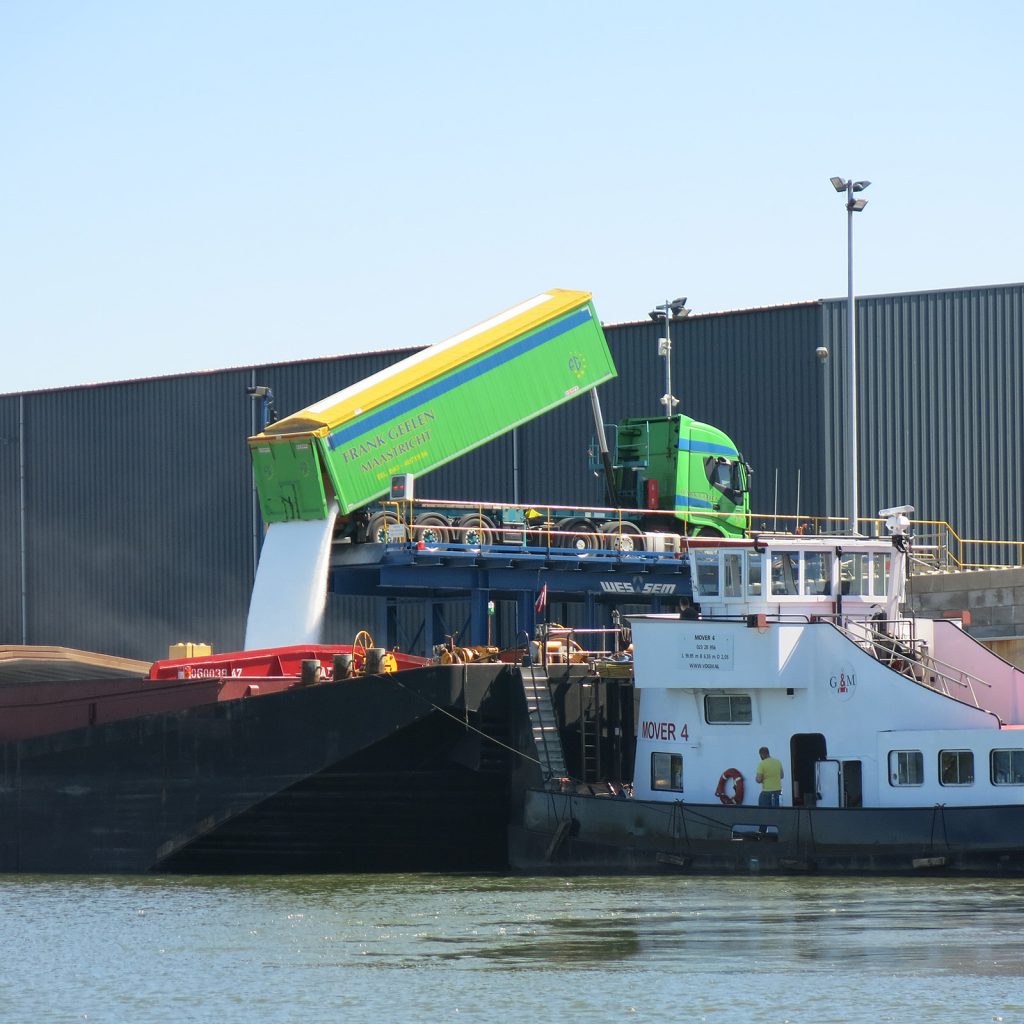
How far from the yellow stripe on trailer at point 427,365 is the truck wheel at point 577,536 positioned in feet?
14.2

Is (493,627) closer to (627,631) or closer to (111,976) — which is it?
(627,631)

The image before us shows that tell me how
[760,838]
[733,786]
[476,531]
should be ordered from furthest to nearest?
[476,531] < [733,786] < [760,838]

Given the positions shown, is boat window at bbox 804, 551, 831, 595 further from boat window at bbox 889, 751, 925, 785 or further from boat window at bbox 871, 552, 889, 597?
boat window at bbox 889, 751, 925, 785

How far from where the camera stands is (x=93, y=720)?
115 feet

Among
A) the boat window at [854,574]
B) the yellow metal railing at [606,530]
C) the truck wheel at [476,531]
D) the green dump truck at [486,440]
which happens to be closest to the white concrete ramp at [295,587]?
the green dump truck at [486,440]

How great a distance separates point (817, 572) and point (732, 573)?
1446 mm

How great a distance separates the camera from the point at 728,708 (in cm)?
3041

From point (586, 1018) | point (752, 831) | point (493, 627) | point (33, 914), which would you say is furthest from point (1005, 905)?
point (493, 627)

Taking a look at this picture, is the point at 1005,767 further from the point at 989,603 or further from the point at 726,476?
the point at 726,476

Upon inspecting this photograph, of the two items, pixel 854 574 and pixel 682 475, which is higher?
pixel 682 475

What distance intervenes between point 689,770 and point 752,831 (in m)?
1.80

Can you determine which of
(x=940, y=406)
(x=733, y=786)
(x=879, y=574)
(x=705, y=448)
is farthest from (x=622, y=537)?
(x=940, y=406)

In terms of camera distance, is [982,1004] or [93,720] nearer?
[982,1004]

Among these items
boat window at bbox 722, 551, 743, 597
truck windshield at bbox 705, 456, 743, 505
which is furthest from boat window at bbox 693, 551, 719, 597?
truck windshield at bbox 705, 456, 743, 505
